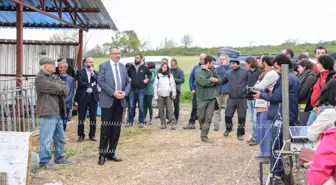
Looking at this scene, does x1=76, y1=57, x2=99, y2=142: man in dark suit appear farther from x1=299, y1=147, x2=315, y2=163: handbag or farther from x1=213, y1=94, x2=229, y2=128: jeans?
x1=299, y1=147, x2=315, y2=163: handbag

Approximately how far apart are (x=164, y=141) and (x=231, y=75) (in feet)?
6.50

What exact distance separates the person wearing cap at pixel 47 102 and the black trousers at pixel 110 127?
2.34 ft

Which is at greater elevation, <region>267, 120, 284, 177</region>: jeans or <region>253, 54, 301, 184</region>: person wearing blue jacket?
<region>253, 54, 301, 184</region>: person wearing blue jacket

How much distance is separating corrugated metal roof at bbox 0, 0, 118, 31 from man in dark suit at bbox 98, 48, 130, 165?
4.59 m

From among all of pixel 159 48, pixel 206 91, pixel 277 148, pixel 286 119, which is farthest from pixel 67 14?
pixel 159 48

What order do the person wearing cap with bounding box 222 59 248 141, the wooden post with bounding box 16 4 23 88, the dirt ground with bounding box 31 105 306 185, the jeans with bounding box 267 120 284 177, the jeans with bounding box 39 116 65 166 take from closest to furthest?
the jeans with bounding box 267 120 284 177 < the dirt ground with bounding box 31 105 306 185 < the jeans with bounding box 39 116 65 166 < the person wearing cap with bounding box 222 59 248 141 < the wooden post with bounding box 16 4 23 88

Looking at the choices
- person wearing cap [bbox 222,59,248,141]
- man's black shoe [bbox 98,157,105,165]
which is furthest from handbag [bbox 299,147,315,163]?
person wearing cap [bbox 222,59,248,141]

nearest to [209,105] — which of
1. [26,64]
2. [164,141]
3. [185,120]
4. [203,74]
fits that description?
[203,74]

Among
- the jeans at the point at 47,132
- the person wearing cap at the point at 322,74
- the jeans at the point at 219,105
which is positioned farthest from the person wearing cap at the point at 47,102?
the jeans at the point at 219,105

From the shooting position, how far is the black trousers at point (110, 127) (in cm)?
628

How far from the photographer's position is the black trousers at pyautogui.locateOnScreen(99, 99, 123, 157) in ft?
20.6

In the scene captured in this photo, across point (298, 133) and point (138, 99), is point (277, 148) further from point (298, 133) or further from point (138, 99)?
point (138, 99)

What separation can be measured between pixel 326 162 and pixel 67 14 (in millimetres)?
11746

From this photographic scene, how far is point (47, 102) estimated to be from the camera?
19.1ft
